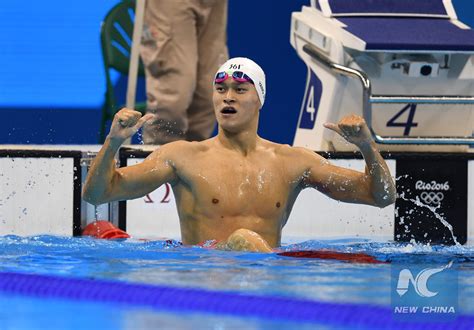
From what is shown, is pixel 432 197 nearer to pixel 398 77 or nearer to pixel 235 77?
pixel 398 77

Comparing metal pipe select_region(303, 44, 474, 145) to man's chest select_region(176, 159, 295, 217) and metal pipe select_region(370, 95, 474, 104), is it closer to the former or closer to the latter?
metal pipe select_region(370, 95, 474, 104)

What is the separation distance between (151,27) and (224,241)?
7.87 ft

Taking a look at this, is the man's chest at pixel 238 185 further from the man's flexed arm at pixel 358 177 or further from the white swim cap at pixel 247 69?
the white swim cap at pixel 247 69

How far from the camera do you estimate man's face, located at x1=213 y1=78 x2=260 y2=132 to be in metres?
4.20

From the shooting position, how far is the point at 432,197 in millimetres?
5605

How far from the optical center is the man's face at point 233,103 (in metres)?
4.20

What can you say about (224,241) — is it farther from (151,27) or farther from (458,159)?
(151,27)

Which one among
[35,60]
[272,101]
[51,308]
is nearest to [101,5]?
[35,60]

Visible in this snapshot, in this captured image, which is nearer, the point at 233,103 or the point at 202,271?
the point at 202,271

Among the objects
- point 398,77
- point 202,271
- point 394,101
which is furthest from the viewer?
point 398,77

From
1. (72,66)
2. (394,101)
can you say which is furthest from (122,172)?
(72,66)

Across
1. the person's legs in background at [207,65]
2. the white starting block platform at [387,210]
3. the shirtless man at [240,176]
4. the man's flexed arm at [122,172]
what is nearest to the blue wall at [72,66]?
the person's legs in background at [207,65]

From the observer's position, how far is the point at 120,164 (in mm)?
5547

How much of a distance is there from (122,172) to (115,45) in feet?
11.9
